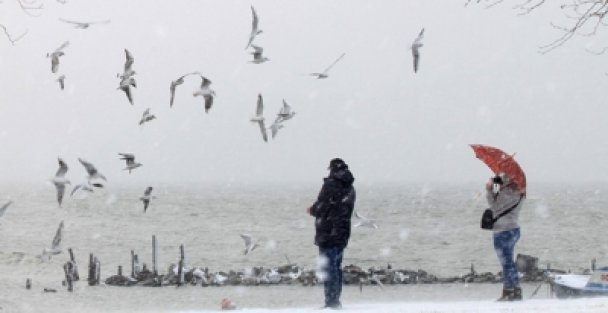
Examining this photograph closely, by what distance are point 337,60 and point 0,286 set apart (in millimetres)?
30510

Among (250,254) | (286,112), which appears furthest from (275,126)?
(250,254)

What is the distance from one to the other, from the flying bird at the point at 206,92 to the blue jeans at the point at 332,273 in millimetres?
3073

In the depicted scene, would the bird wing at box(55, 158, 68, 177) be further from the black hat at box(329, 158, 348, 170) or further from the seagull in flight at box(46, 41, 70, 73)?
the black hat at box(329, 158, 348, 170)

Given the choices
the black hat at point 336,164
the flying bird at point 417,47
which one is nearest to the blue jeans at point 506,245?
the black hat at point 336,164

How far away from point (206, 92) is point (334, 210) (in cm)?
308

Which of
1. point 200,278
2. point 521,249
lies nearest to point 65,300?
point 200,278

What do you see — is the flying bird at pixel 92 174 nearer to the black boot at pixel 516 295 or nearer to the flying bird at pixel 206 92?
the flying bird at pixel 206 92

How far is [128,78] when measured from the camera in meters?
13.2

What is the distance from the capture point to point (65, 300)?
3238cm

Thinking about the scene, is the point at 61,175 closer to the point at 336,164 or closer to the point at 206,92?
the point at 206,92

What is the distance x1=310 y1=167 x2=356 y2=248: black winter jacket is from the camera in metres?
11.1

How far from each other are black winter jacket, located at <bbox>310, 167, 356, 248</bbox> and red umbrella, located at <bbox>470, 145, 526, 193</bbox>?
194 centimetres

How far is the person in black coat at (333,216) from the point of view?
1107 centimetres

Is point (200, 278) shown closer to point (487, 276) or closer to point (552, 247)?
point (487, 276)
